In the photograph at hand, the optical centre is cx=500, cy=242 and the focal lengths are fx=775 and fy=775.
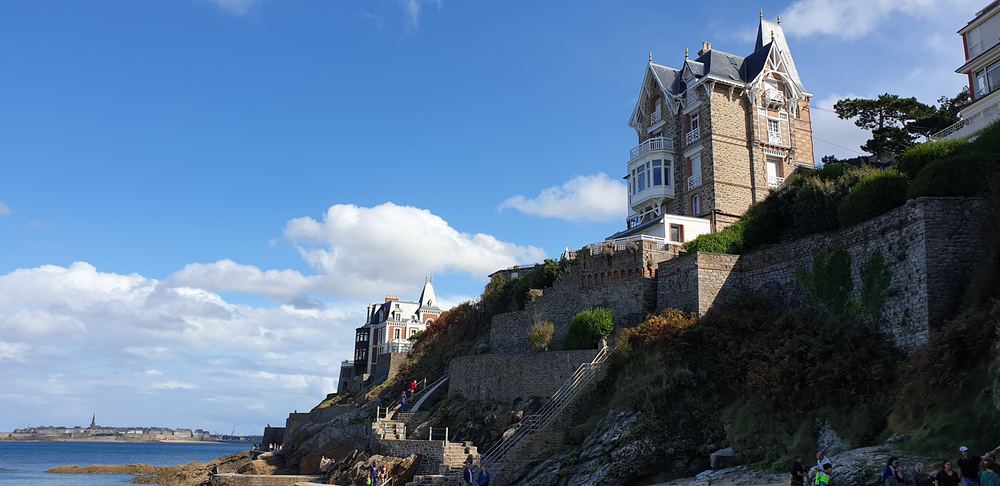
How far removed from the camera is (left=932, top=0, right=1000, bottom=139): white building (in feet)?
101

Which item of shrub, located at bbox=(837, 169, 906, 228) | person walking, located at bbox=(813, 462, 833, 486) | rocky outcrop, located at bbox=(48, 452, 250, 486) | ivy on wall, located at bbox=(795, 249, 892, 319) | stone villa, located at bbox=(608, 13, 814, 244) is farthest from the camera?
rocky outcrop, located at bbox=(48, 452, 250, 486)

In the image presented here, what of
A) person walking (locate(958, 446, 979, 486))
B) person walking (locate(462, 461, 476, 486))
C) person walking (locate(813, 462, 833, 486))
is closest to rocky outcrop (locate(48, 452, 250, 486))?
person walking (locate(462, 461, 476, 486))

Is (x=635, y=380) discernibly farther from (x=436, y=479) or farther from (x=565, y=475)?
(x=436, y=479)

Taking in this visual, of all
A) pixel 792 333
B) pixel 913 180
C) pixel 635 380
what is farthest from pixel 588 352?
pixel 913 180

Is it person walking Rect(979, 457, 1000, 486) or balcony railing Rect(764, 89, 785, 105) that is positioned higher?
balcony railing Rect(764, 89, 785, 105)

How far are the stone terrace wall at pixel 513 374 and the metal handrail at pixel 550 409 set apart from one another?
0.75m

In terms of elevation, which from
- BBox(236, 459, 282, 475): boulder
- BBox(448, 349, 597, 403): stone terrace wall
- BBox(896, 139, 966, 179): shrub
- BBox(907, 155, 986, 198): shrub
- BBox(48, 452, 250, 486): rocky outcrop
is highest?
BBox(896, 139, 966, 179): shrub

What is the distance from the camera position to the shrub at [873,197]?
24.6m

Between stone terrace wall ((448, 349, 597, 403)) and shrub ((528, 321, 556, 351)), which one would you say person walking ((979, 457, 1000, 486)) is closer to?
stone terrace wall ((448, 349, 597, 403))

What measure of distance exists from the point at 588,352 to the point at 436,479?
7334 mm

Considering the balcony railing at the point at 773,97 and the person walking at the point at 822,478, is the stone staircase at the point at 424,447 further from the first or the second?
the balcony railing at the point at 773,97

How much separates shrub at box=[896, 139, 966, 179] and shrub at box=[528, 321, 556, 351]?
15103 millimetres

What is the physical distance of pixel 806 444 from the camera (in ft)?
64.8

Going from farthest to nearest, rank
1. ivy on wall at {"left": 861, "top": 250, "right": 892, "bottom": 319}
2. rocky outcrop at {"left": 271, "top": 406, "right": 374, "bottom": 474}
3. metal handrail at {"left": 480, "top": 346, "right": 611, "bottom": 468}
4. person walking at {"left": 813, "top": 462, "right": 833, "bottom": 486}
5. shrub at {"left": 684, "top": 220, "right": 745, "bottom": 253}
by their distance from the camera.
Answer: rocky outcrop at {"left": 271, "top": 406, "right": 374, "bottom": 474}
shrub at {"left": 684, "top": 220, "right": 745, "bottom": 253}
metal handrail at {"left": 480, "top": 346, "right": 611, "bottom": 468}
ivy on wall at {"left": 861, "top": 250, "right": 892, "bottom": 319}
person walking at {"left": 813, "top": 462, "right": 833, "bottom": 486}
